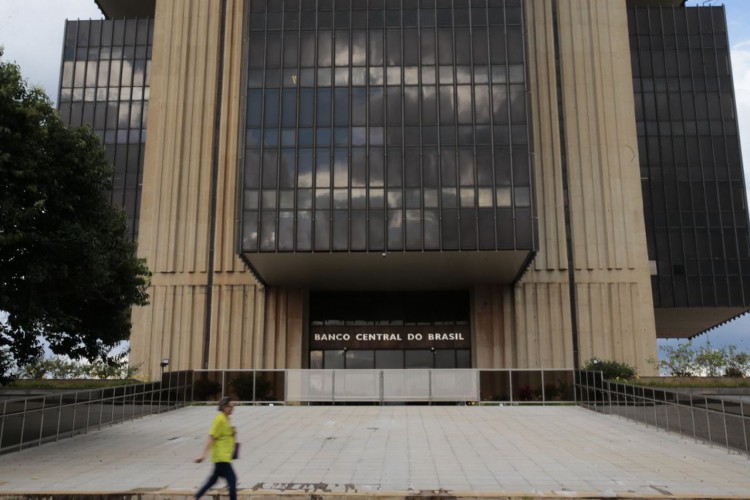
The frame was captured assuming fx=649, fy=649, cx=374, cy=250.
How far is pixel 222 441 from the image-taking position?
9773 millimetres

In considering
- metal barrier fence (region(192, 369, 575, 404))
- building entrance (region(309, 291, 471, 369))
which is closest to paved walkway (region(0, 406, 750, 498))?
metal barrier fence (region(192, 369, 575, 404))

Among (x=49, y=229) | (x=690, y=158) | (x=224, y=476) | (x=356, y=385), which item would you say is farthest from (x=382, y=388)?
(x=690, y=158)

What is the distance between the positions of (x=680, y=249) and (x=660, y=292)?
123 inches

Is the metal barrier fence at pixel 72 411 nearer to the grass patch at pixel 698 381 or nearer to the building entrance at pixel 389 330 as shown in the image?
the building entrance at pixel 389 330

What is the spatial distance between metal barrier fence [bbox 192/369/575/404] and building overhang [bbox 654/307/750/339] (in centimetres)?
1767

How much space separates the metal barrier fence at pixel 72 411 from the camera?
14945mm

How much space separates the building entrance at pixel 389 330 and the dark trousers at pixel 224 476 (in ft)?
98.5

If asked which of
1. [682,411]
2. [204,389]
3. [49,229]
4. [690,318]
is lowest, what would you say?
[682,411]

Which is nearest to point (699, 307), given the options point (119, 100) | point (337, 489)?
point (337, 489)

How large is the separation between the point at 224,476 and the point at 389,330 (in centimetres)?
3044

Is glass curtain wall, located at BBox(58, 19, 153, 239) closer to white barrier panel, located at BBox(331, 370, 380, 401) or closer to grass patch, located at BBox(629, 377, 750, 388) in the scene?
white barrier panel, located at BBox(331, 370, 380, 401)

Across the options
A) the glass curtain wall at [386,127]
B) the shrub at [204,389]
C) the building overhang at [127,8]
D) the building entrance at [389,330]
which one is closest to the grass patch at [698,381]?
the glass curtain wall at [386,127]

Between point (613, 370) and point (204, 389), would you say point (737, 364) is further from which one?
point (204, 389)

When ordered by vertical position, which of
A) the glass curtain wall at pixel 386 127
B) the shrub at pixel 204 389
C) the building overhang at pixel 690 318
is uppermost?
the glass curtain wall at pixel 386 127
